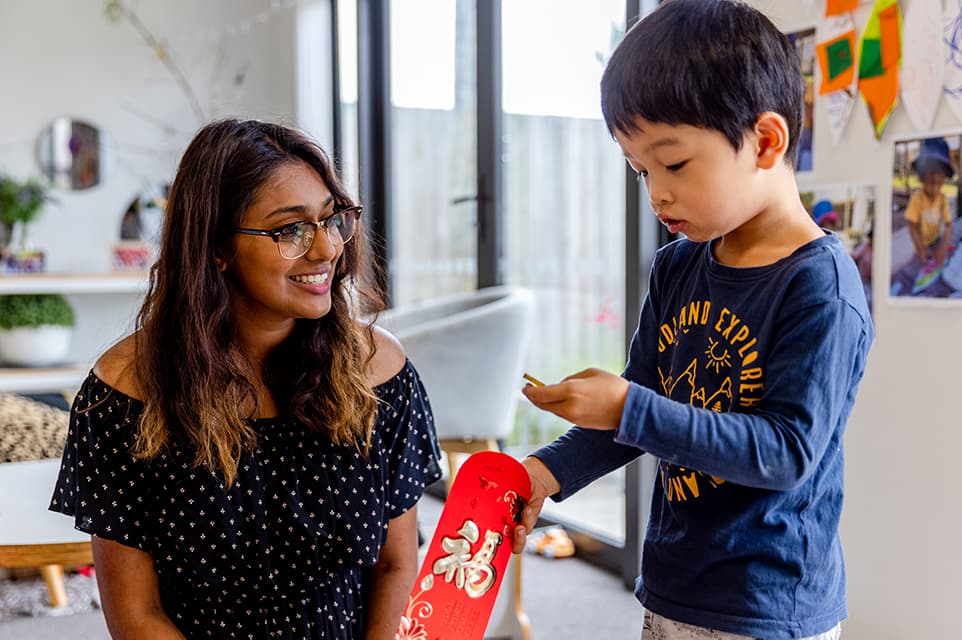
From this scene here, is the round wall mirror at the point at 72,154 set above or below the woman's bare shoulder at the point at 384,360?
above

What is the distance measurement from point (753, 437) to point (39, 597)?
2.58 m

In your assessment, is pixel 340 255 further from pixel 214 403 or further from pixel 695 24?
pixel 695 24

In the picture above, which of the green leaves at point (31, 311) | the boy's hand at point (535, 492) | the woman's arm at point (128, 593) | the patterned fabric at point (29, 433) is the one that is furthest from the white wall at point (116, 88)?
the boy's hand at point (535, 492)

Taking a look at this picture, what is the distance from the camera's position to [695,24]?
92cm

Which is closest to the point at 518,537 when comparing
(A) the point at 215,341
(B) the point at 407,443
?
(B) the point at 407,443

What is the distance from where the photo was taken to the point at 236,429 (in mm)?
1326

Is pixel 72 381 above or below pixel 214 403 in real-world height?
below

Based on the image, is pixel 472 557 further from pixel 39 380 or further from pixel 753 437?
pixel 39 380

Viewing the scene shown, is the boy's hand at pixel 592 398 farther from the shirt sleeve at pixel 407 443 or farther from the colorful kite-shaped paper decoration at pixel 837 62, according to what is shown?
the colorful kite-shaped paper decoration at pixel 837 62

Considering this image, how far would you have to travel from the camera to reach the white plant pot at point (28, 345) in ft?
14.6

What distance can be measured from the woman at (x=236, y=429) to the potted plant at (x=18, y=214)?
11.4ft

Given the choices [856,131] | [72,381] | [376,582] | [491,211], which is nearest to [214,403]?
[376,582]

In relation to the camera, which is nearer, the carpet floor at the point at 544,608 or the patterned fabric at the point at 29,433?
the patterned fabric at the point at 29,433

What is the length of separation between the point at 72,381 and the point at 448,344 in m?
2.32
